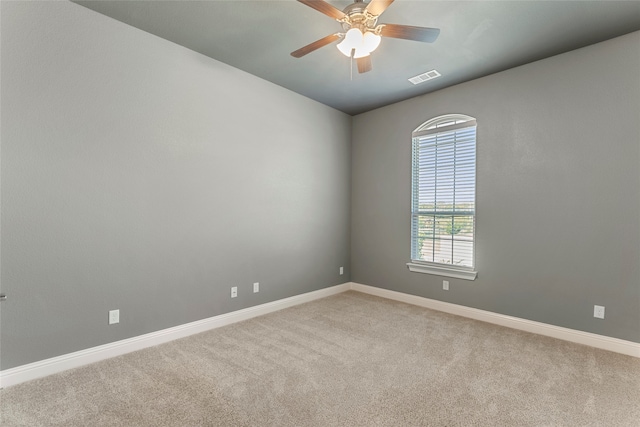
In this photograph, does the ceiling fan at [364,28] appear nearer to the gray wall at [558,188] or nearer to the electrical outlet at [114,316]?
the gray wall at [558,188]

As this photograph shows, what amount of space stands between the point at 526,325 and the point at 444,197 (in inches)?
66.5

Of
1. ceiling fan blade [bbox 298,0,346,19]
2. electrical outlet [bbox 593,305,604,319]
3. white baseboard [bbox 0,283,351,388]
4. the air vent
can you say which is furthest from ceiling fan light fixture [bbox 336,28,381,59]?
electrical outlet [bbox 593,305,604,319]

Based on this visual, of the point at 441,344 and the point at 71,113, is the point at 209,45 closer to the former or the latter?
the point at 71,113

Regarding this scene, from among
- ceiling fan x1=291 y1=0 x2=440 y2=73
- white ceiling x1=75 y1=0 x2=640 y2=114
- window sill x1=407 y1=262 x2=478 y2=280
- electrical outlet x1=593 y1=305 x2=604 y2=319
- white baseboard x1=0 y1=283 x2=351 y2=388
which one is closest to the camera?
ceiling fan x1=291 y1=0 x2=440 y2=73

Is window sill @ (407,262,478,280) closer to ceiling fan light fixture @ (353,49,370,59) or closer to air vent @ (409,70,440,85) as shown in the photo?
air vent @ (409,70,440,85)

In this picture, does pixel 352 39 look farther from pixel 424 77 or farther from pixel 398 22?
pixel 424 77

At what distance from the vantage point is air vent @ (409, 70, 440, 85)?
3.50 m

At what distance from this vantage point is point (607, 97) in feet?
9.26

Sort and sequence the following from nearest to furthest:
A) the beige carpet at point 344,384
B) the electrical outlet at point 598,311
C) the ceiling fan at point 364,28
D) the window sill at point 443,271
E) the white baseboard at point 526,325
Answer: the beige carpet at point 344,384 < the ceiling fan at point 364,28 < the white baseboard at point 526,325 < the electrical outlet at point 598,311 < the window sill at point 443,271

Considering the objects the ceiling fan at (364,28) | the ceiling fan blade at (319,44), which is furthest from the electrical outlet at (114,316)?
the ceiling fan at (364,28)

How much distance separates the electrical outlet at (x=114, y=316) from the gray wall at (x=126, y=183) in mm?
38

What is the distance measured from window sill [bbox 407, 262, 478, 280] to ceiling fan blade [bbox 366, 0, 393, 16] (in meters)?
3.02

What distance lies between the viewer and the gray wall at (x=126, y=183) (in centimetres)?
222

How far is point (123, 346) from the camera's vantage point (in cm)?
266
